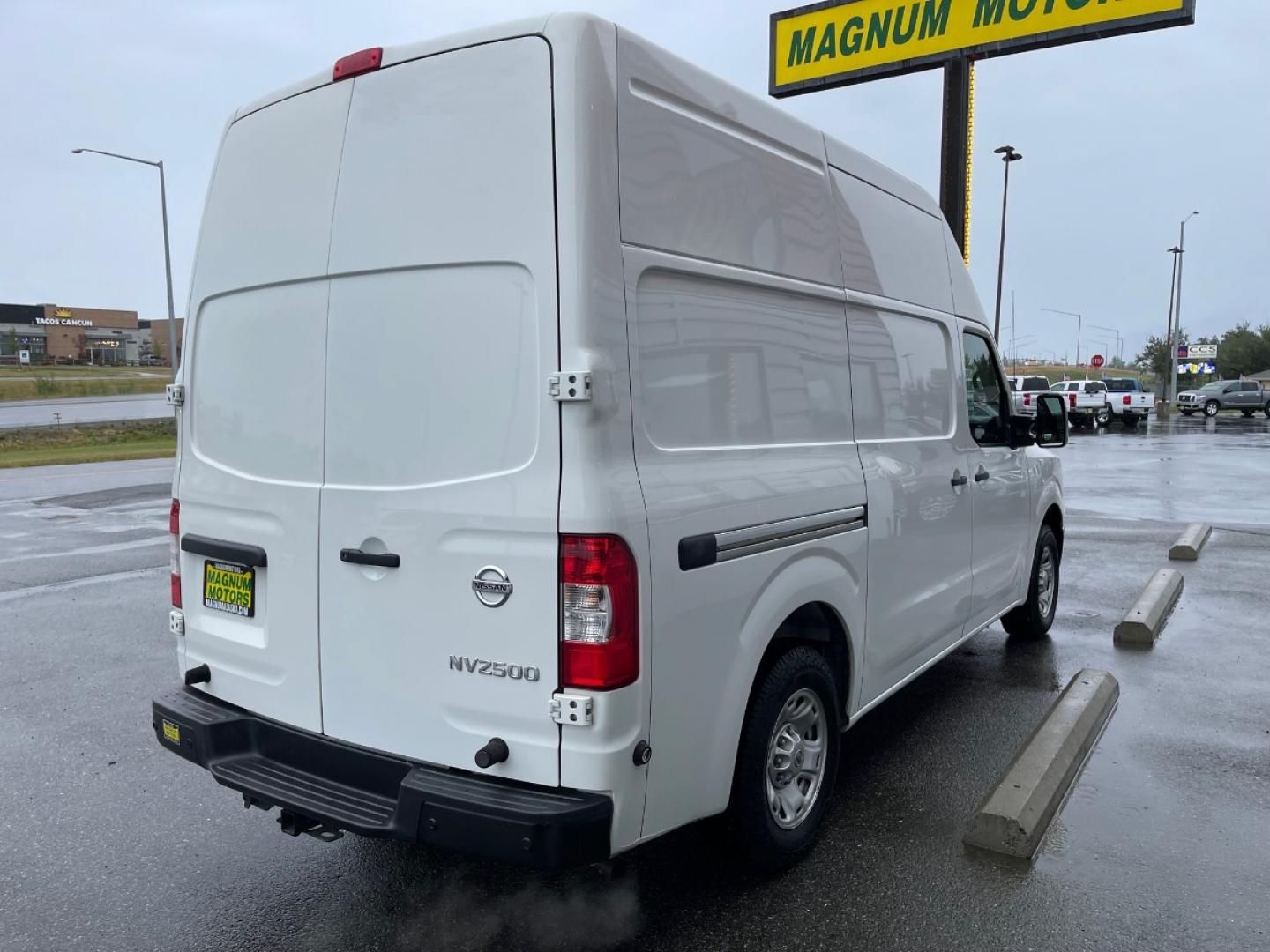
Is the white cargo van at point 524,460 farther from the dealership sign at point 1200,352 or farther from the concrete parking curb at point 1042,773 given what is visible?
the dealership sign at point 1200,352

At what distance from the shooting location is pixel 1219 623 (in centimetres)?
Result: 702

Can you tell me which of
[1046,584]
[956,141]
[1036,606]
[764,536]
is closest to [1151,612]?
[1046,584]

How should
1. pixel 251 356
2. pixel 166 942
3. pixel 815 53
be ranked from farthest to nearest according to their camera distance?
pixel 815 53 → pixel 251 356 → pixel 166 942

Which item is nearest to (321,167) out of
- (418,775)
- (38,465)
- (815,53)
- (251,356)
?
(251,356)

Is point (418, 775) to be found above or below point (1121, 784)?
above

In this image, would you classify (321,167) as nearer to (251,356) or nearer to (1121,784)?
(251,356)

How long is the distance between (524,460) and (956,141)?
44.0ft

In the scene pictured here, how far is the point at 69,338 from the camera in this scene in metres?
113

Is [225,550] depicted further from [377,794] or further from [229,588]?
[377,794]

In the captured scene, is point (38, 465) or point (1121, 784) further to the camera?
point (38, 465)

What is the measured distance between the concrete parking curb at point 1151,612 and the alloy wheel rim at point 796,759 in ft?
12.4

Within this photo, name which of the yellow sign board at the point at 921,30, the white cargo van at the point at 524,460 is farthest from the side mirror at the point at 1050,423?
the yellow sign board at the point at 921,30

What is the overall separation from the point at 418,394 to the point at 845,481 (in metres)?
1.66

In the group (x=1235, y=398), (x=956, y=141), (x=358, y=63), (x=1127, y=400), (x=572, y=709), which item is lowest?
(x=572, y=709)
